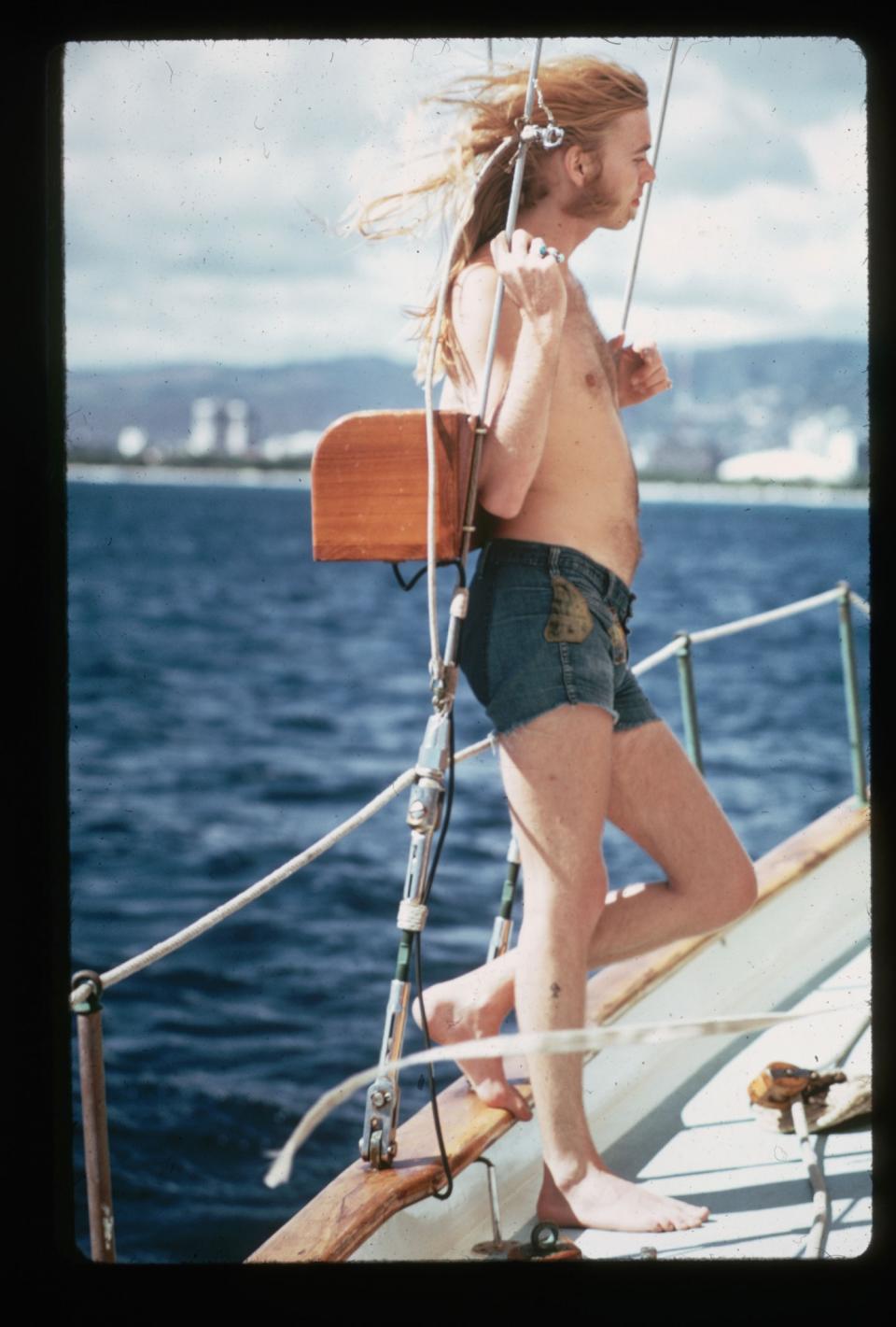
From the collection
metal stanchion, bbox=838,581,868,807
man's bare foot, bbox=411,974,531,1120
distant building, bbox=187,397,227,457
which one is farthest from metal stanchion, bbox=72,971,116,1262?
metal stanchion, bbox=838,581,868,807

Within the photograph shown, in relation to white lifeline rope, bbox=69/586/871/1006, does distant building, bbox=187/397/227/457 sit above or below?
above

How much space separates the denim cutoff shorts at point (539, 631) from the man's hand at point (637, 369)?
0.95 ft

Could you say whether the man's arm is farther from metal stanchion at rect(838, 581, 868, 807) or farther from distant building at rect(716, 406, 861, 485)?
metal stanchion at rect(838, 581, 868, 807)

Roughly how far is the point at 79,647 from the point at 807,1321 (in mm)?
27130

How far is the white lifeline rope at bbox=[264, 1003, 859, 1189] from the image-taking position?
64.2 inches

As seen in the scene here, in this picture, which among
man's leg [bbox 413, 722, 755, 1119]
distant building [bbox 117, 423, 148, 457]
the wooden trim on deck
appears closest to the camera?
the wooden trim on deck

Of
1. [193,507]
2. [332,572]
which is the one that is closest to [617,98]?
[332,572]

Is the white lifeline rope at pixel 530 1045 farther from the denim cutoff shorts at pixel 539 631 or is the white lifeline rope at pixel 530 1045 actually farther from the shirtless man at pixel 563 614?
the denim cutoff shorts at pixel 539 631

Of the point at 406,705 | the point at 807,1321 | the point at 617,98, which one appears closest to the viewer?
the point at 807,1321

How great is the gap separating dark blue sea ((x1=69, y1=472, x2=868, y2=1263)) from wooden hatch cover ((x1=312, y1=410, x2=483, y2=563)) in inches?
21.2

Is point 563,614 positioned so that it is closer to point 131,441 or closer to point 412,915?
point 412,915

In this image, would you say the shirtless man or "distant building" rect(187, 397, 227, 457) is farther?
"distant building" rect(187, 397, 227, 457)

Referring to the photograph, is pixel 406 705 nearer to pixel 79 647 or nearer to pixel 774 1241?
pixel 79 647

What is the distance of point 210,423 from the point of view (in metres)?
3.18
